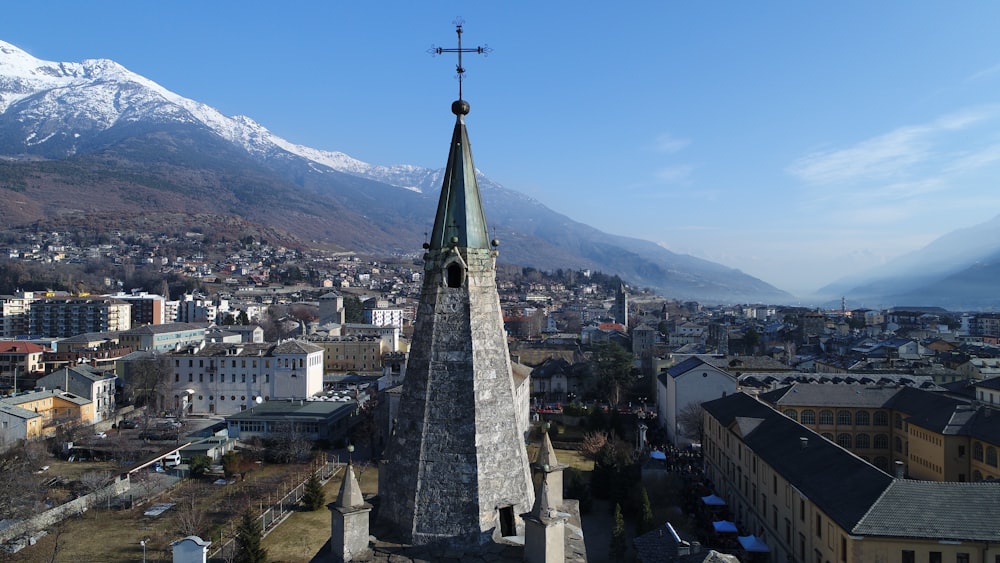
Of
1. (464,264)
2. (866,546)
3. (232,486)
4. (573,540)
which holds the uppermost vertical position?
(464,264)

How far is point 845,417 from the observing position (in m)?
41.4

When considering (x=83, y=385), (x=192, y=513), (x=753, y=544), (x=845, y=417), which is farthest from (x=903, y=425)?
(x=83, y=385)

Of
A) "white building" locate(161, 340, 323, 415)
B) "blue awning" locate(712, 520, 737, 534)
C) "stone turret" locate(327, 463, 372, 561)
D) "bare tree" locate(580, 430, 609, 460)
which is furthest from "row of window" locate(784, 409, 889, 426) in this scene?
"white building" locate(161, 340, 323, 415)

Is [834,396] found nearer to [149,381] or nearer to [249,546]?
[249,546]

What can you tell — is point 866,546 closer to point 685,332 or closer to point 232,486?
point 232,486

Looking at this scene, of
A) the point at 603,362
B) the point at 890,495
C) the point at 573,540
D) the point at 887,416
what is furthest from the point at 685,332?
the point at 573,540

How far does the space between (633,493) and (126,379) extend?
52.3 metres

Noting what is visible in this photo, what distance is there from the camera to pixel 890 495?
21016mm

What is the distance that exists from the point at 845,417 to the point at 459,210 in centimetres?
4137

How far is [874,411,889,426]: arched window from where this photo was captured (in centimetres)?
4071

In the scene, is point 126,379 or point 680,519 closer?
point 680,519

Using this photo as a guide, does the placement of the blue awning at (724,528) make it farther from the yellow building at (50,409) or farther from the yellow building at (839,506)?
the yellow building at (50,409)

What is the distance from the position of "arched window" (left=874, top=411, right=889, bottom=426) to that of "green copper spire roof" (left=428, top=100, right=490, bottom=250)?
136ft

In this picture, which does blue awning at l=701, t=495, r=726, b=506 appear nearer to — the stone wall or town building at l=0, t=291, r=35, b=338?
the stone wall
